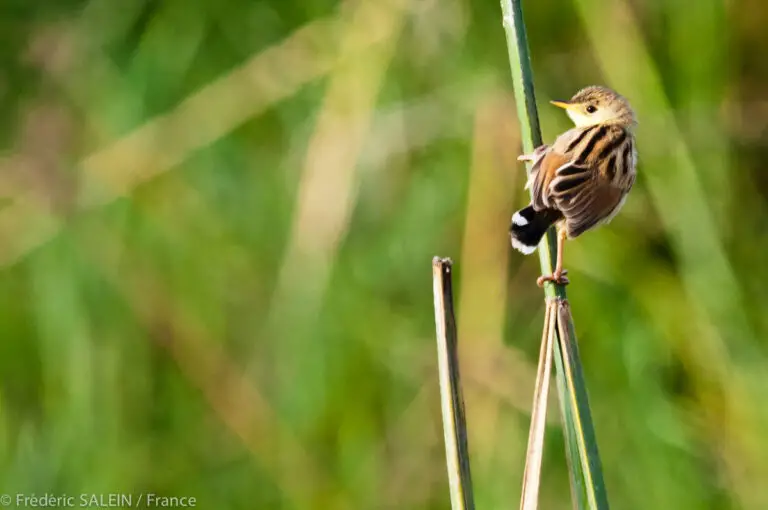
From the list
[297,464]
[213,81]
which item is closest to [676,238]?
[297,464]

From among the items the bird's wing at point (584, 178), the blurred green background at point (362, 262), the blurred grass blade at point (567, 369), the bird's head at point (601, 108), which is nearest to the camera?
the blurred grass blade at point (567, 369)

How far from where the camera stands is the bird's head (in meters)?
1.38

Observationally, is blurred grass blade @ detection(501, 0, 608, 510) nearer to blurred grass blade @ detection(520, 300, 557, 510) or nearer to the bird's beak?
blurred grass blade @ detection(520, 300, 557, 510)

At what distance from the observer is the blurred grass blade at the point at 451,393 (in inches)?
33.9

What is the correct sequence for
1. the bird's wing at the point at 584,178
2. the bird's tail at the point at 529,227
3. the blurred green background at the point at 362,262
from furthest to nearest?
the blurred green background at the point at 362,262, the bird's wing at the point at 584,178, the bird's tail at the point at 529,227

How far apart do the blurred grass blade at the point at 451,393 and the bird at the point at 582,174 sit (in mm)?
213

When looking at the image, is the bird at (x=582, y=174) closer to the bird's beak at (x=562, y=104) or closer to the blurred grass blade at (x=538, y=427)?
the bird's beak at (x=562, y=104)

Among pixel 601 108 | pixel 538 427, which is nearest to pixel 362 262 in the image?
pixel 601 108

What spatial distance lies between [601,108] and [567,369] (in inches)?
24.1

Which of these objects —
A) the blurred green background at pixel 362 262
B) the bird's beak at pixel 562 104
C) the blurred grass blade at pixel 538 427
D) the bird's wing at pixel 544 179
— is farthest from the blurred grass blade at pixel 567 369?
the blurred green background at pixel 362 262

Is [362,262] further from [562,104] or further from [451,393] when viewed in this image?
[451,393]

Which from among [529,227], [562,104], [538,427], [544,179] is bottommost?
[538,427]

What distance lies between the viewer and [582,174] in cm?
128

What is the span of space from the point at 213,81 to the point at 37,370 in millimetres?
899
